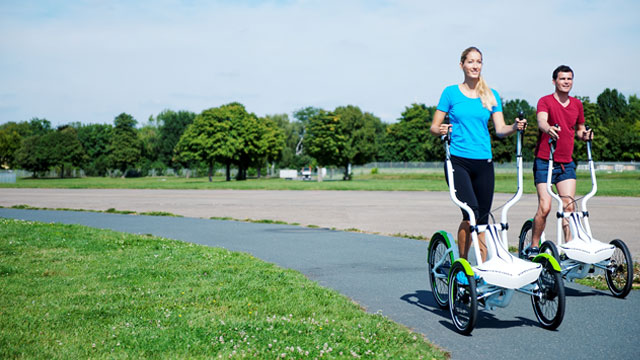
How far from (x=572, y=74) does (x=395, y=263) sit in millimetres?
3492

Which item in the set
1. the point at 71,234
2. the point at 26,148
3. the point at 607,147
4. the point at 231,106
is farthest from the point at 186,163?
the point at 71,234

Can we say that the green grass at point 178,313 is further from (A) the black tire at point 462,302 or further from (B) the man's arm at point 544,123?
(B) the man's arm at point 544,123

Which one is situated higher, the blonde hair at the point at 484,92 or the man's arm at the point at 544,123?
the blonde hair at the point at 484,92

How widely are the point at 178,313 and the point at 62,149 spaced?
101248mm

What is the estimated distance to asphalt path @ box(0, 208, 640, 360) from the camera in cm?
431

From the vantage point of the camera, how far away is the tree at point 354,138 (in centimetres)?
7288

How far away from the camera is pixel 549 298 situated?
15.3ft

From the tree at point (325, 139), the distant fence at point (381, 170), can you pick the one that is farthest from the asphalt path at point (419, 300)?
the tree at point (325, 139)

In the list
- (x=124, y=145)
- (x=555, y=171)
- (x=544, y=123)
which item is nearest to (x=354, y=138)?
(x=124, y=145)

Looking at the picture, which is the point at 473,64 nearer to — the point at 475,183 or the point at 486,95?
the point at 486,95

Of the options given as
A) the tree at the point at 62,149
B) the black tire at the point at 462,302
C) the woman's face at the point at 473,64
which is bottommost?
the black tire at the point at 462,302

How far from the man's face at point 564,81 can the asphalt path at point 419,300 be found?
220 centimetres

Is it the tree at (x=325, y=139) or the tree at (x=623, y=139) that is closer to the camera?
the tree at (x=325, y=139)

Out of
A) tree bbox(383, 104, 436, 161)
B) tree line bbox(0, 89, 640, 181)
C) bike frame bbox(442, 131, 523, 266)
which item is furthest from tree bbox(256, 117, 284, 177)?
bike frame bbox(442, 131, 523, 266)
